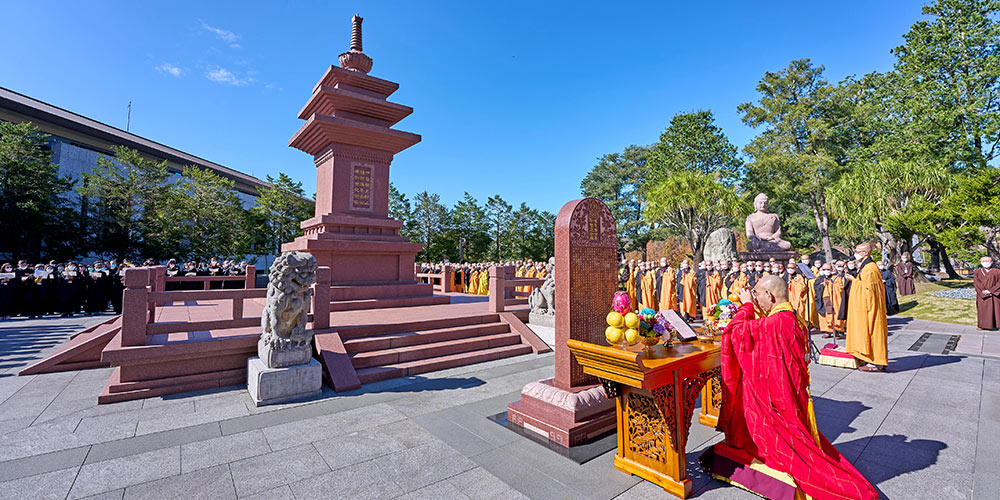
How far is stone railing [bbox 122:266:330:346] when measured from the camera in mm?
5547

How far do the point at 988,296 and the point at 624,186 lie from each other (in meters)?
31.8

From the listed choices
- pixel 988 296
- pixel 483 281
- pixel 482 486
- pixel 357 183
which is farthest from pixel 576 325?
pixel 483 281

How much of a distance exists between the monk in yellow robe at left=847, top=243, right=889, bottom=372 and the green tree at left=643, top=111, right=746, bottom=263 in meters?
18.0

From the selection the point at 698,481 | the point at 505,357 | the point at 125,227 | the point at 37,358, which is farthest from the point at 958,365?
the point at 125,227

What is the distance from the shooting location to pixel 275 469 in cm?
354

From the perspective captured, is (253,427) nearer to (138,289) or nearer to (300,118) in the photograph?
(138,289)

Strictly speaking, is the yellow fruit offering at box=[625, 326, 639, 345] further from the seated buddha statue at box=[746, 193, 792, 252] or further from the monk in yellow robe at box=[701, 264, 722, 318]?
the seated buddha statue at box=[746, 193, 792, 252]

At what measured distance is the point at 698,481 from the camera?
3.38 m

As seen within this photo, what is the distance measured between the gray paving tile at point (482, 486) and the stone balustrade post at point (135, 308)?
16.4ft

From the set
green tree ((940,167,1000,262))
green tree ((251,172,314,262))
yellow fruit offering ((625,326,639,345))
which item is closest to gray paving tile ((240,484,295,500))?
yellow fruit offering ((625,326,639,345))

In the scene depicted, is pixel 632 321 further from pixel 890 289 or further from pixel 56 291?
pixel 56 291

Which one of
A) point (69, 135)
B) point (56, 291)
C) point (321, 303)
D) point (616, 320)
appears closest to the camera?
point (616, 320)

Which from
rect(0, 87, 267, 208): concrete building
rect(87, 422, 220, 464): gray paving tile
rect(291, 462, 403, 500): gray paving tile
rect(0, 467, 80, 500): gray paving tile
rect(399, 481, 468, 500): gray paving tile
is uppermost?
rect(0, 87, 267, 208): concrete building

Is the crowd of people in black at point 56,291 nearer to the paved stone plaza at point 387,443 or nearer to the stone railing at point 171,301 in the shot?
the stone railing at point 171,301
